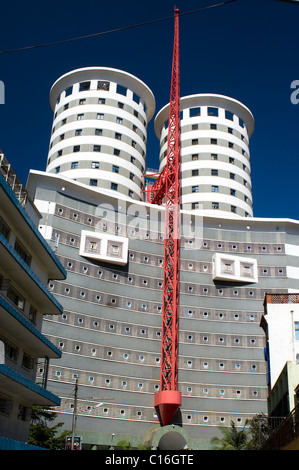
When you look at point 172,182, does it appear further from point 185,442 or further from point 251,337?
point 185,442

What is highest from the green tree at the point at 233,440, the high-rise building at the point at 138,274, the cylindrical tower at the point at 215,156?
the cylindrical tower at the point at 215,156

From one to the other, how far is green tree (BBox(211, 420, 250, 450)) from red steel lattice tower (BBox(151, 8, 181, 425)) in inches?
→ 204

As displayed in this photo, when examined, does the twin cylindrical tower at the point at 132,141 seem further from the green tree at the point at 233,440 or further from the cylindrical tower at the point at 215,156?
the green tree at the point at 233,440

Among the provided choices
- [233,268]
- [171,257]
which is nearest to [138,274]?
[171,257]

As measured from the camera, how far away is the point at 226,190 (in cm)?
6656

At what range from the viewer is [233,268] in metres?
58.6

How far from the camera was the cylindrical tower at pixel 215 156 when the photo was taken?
66.2m

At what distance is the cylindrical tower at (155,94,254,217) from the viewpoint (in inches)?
2608

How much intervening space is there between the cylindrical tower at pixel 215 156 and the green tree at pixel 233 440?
86.5 ft

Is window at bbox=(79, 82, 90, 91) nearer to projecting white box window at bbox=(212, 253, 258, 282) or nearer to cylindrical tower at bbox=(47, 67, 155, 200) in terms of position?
cylindrical tower at bbox=(47, 67, 155, 200)

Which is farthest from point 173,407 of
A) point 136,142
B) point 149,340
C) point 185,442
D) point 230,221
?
point 136,142

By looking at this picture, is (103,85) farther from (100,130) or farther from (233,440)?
(233,440)

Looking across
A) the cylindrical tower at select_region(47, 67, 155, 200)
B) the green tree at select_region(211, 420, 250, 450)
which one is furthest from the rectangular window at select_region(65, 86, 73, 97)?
the green tree at select_region(211, 420, 250, 450)

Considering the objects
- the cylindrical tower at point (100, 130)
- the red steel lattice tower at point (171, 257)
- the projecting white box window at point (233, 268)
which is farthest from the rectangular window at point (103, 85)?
the projecting white box window at point (233, 268)
